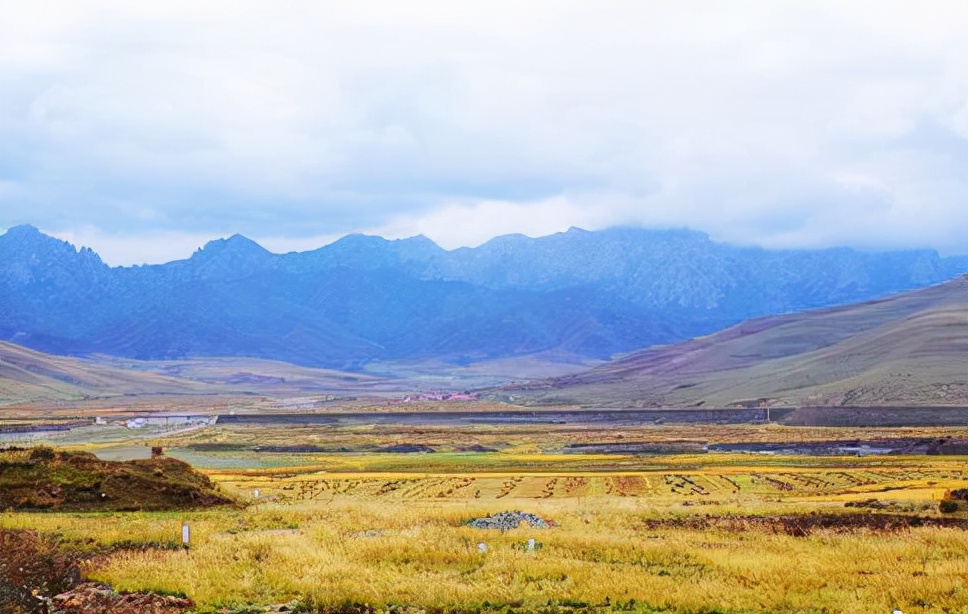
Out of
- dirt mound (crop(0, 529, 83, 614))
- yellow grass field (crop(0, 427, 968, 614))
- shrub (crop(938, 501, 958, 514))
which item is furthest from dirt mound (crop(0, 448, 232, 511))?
shrub (crop(938, 501, 958, 514))

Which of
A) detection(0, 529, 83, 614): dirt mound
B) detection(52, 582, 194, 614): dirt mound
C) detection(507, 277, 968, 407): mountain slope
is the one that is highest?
detection(0, 529, 83, 614): dirt mound

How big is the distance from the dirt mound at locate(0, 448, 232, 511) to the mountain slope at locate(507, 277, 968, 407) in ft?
322

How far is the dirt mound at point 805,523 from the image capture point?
2373cm

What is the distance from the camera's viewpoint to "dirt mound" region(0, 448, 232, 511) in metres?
27.9

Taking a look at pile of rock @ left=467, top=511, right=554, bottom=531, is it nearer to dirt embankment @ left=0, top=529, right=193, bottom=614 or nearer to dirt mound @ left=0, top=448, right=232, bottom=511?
dirt embankment @ left=0, top=529, right=193, bottom=614

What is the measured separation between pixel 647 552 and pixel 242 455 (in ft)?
194

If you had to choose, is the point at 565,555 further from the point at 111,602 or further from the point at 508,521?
the point at 111,602

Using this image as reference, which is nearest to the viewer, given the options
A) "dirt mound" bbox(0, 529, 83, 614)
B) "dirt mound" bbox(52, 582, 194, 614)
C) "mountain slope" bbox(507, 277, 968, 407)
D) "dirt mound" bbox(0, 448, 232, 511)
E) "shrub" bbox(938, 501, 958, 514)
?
"dirt mound" bbox(52, 582, 194, 614)

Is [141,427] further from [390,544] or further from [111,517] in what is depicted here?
[390,544]

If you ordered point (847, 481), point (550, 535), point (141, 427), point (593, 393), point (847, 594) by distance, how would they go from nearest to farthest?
1. point (847, 594)
2. point (550, 535)
3. point (847, 481)
4. point (141, 427)
5. point (593, 393)

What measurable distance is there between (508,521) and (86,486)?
1333 centimetres

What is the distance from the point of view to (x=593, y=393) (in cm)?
17462

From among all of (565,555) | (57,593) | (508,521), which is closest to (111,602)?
(57,593)

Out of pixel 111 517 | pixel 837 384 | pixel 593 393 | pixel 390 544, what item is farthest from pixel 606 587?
pixel 593 393
